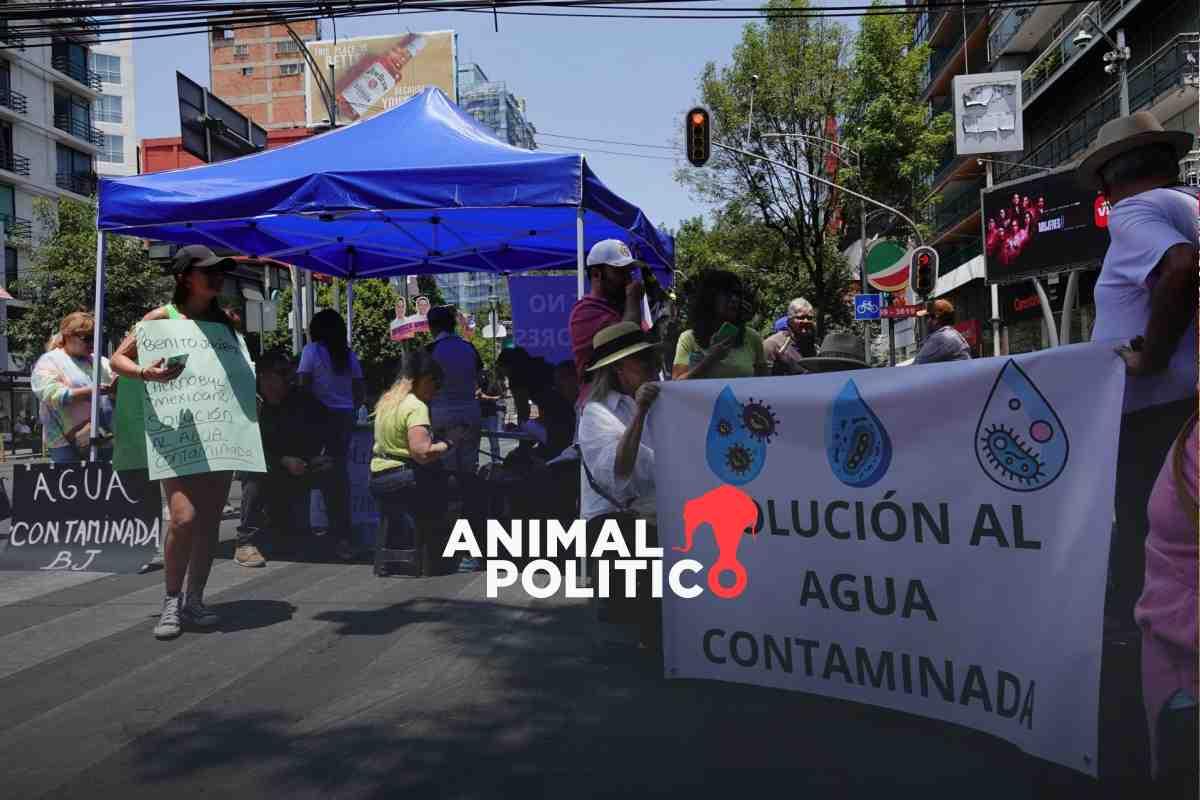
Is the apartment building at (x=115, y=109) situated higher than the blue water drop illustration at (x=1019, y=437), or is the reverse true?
the apartment building at (x=115, y=109)

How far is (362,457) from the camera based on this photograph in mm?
8562

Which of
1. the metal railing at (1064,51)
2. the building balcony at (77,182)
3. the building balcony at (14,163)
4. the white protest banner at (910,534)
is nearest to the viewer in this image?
the white protest banner at (910,534)

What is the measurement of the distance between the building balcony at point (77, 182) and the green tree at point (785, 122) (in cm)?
3589

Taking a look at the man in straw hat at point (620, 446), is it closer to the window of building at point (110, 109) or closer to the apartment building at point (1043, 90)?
the apartment building at point (1043, 90)

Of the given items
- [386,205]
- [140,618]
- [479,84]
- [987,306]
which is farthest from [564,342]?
[479,84]

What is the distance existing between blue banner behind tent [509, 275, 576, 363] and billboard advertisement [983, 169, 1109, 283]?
14.9 meters

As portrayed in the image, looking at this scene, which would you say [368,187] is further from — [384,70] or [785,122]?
[384,70]

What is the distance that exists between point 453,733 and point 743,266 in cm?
3736

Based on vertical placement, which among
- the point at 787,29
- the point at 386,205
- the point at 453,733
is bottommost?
the point at 453,733

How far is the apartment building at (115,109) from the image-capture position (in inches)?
2934

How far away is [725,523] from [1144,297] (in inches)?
66.4

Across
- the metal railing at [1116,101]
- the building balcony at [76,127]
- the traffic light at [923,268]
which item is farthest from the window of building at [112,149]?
the traffic light at [923,268]

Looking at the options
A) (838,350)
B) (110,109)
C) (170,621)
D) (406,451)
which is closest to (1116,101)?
(838,350)

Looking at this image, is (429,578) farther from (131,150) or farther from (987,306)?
(131,150)
